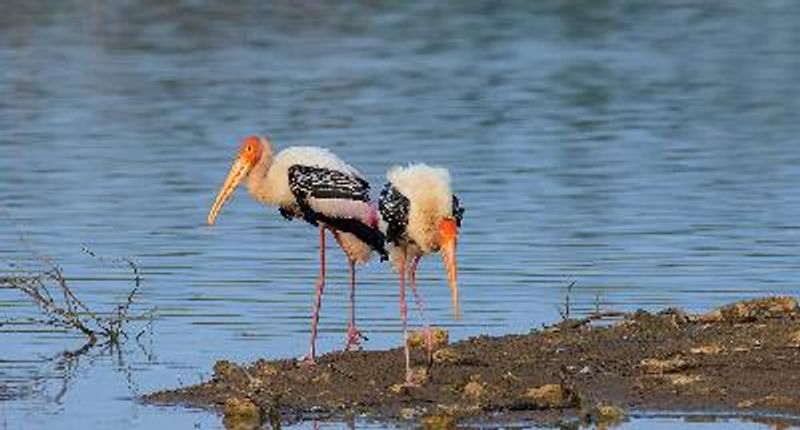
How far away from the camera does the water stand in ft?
59.4

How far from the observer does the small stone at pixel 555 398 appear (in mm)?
13727

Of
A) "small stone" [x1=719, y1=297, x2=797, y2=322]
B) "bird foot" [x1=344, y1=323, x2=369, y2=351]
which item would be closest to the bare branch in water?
"bird foot" [x1=344, y1=323, x2=369, y2=351]

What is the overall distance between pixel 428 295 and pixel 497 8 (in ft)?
108

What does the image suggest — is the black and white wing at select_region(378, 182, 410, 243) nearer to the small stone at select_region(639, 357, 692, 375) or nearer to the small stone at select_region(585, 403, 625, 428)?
the small stone at select_region(639, 357, 692, 375)

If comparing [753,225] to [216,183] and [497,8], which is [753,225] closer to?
[216,183]

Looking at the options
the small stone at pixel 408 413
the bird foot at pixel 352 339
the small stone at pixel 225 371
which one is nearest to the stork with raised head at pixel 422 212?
the small stone at pixel 408 413

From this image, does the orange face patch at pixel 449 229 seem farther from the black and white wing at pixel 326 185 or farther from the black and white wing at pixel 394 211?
the black and white wing at pixel 326 185

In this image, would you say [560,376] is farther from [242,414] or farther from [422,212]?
[242,414]

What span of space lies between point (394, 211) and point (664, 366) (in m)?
1.67

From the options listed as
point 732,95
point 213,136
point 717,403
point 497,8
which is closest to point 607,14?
point 497,8

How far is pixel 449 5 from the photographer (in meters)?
52.9

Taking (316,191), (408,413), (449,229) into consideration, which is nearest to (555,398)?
(408,413)

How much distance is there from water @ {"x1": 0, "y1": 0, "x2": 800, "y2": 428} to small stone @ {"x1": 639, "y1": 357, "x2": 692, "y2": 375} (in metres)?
2.22

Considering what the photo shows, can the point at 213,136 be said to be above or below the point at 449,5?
below
